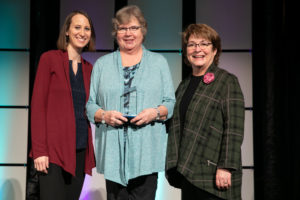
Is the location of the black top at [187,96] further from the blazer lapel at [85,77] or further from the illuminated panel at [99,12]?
the illuminated panel at [99,12]

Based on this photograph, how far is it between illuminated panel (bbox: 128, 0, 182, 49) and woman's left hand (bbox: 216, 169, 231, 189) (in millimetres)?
1934

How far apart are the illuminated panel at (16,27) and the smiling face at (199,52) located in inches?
85.3

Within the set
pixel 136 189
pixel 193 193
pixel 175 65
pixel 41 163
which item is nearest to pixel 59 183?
pixel 41 163

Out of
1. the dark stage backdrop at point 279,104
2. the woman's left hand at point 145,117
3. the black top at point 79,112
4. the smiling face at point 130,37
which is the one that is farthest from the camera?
the dark stage backdrop at point 279,104

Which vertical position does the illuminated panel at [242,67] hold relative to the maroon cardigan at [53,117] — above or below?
above

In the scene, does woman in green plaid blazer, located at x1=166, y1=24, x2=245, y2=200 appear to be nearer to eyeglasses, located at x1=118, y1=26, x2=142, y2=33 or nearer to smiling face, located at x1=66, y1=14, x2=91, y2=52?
eyeglasses, located at x1=118, y1=26, x2=142, y2=33

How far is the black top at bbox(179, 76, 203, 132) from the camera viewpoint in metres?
2.04

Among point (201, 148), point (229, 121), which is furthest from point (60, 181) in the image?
point (229, 121)

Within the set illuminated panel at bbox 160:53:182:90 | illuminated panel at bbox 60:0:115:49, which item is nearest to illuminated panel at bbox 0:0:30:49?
illuminated panel at bbox 60:0:115:49

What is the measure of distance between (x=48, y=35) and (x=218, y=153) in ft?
7.25

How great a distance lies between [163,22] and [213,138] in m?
1.96

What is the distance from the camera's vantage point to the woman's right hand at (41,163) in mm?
2037

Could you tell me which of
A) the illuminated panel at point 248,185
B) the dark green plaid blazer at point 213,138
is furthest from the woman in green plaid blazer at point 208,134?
the illuminated panel at point 248,185

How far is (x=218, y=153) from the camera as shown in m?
1.93
